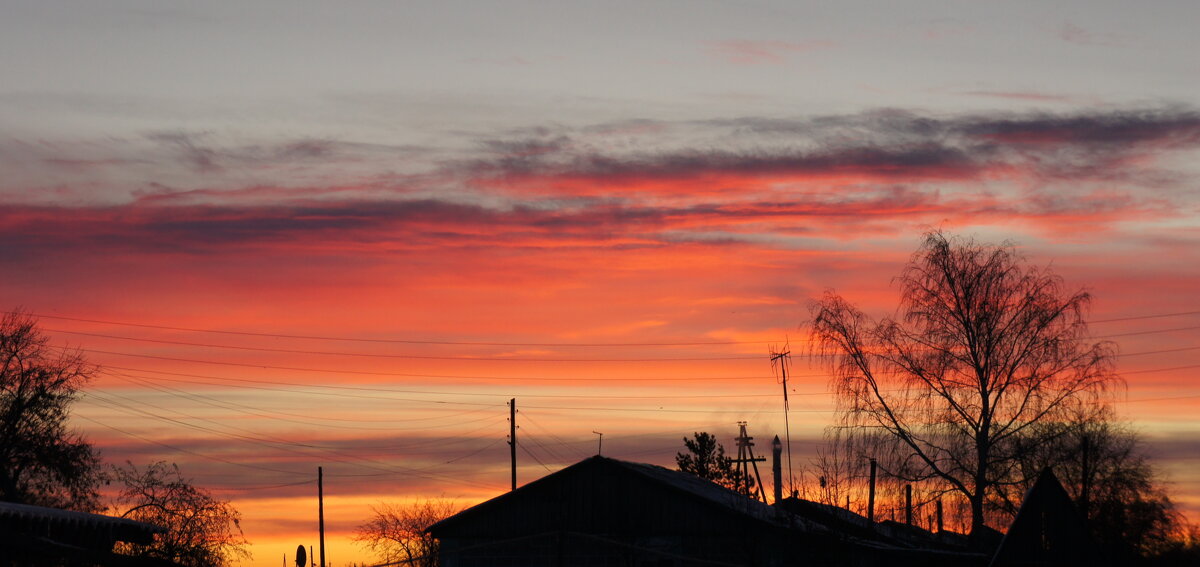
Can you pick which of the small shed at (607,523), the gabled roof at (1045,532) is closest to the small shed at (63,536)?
the small shed at (607,523)

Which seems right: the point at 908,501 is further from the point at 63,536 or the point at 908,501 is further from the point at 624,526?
the point at 63,536

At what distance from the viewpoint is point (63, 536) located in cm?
2638

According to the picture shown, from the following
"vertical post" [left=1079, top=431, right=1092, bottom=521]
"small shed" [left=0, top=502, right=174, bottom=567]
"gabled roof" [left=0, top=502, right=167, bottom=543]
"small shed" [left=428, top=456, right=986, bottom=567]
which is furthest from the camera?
"vertical post" [left=1079, top=431, right=1092, bottom=521]

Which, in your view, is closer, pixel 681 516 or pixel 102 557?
pixel 102 557

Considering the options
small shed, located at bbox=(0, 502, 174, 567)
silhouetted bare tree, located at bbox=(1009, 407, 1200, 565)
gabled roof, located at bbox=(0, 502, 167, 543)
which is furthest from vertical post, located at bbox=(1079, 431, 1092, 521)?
small shed, located at bbox=(0, 502, 174, 567)

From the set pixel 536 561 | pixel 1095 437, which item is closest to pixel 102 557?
pixel 536 561

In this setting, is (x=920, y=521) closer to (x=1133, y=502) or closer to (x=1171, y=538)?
(x=1133, y=502)

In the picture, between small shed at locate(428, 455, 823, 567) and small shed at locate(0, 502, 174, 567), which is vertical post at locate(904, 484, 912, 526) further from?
small shed at locate(0, 502, 174, 567)

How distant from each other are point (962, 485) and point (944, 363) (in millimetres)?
4516

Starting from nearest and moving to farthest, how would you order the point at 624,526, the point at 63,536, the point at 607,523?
the point at 63,536 < the point at 624,526 < the point at 607,523

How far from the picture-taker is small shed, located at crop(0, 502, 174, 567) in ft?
70.4

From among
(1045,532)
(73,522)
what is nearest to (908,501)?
(1045,532)

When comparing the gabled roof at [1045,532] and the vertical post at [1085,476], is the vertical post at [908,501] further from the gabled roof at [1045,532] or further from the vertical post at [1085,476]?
the gabled roof at [1045,532]

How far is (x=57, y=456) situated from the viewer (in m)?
57.2
